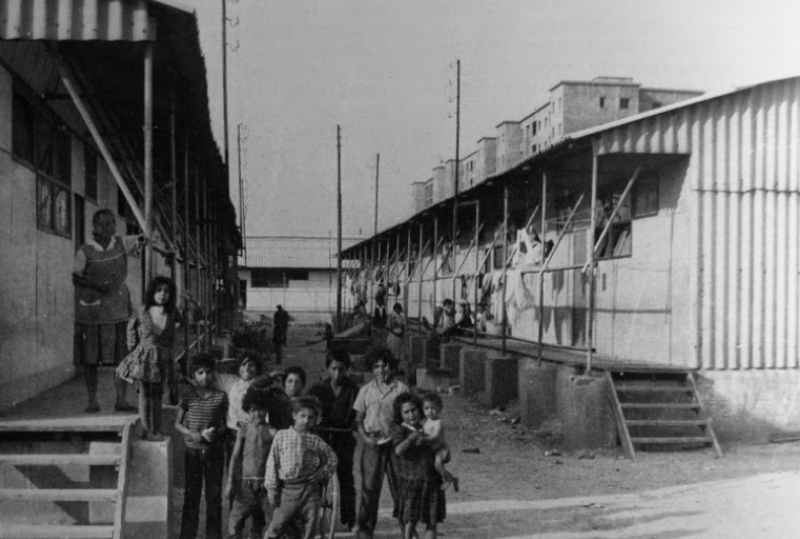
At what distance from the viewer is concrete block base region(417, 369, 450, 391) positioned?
15.8m

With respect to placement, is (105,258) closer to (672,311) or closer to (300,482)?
(300,482)

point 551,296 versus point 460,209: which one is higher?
point 460,209

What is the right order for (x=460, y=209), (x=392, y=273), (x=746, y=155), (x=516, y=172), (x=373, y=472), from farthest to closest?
(x=392, y=273)
(x=460, y=209)
(x=516, y=172)
(x=746, y=155)
(x=373, y=472)

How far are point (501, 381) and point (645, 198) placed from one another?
377 centimetres

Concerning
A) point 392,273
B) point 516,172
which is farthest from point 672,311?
point 392,273

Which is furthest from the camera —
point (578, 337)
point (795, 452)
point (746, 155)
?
point (578, 337)

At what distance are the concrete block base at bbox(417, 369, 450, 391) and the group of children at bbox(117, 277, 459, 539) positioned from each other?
30.6ft

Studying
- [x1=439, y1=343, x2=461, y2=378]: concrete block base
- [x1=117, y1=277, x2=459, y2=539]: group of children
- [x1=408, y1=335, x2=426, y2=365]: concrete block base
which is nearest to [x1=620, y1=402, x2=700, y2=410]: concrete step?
[x1=117, y1=277, x2=459, y2=539]: group of children

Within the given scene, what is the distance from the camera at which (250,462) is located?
18.2ft

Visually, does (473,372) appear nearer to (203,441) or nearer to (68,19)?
(203,441)

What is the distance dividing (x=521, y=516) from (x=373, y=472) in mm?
1761

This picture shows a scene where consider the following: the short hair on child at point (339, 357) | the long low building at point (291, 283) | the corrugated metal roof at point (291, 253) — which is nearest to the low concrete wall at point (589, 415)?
the short hair on child at point (339, 357)

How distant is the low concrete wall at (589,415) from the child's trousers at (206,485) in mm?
5468

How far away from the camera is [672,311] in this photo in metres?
11.0
